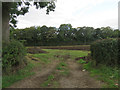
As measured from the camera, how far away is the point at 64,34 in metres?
51.5

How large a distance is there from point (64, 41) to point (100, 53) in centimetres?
3926

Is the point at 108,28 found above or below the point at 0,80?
above

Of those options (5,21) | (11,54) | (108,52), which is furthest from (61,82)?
(5,21)

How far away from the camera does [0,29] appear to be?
6797 millimetres

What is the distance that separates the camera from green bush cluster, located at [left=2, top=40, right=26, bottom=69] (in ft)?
17.4

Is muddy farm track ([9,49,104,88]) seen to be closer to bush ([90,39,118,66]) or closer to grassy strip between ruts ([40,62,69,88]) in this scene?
grassy strip between ruts ([40,62,69,88])

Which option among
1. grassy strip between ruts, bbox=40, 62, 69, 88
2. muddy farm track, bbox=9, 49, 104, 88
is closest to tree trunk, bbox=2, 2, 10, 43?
muddy farm track, bbox=9, 49, 104, 88

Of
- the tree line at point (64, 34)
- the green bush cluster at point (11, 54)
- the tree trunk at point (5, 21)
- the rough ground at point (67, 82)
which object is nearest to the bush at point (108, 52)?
the rough ground at point (67, 82)

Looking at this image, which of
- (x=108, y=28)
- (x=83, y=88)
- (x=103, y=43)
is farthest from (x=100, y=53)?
(x=108, y=28)

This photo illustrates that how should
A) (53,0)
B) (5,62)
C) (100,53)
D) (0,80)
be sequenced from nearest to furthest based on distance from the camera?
1. (0,80)
2. (5,62)
3. (100,53)
4. (53,0)

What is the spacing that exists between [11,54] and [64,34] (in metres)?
46.6

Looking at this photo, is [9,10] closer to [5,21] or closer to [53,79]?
[5,21]

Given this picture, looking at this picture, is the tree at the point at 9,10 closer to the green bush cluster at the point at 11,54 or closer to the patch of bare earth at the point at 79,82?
the green bush cluster at the point at 11,54

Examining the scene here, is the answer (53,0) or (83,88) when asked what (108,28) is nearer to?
(53,0)
